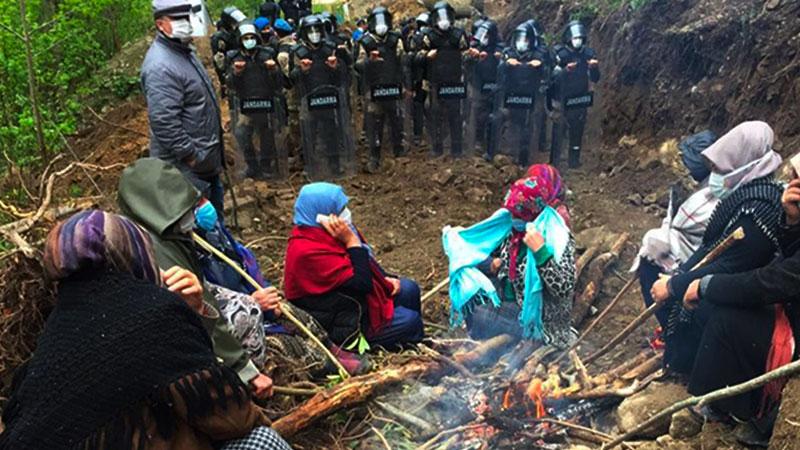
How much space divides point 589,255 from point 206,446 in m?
4.21

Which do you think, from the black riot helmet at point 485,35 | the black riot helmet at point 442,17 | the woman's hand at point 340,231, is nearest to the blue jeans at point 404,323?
the woman's hand at point 340,231

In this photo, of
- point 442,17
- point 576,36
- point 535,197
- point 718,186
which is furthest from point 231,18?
point 718,186

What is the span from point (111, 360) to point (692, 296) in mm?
2635

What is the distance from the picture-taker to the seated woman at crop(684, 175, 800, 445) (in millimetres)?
2684

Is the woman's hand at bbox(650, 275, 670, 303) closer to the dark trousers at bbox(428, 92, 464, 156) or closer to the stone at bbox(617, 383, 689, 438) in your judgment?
the stone at bbox(617, 383, 689, 438)

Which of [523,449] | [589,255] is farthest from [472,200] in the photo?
[523,449]

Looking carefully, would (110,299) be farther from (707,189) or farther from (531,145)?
(531,145)

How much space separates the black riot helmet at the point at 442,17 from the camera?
824cm

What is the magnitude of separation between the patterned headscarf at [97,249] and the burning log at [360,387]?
143cm

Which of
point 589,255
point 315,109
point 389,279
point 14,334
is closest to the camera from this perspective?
point 14,334

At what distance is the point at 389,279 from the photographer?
4.30 metres

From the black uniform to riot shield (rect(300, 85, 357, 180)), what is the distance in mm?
313

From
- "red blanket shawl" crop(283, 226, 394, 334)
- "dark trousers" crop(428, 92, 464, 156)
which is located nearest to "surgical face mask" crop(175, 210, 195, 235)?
"red blanket shawl" crop(283, 226, 394, 334)

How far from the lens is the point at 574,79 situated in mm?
8094
